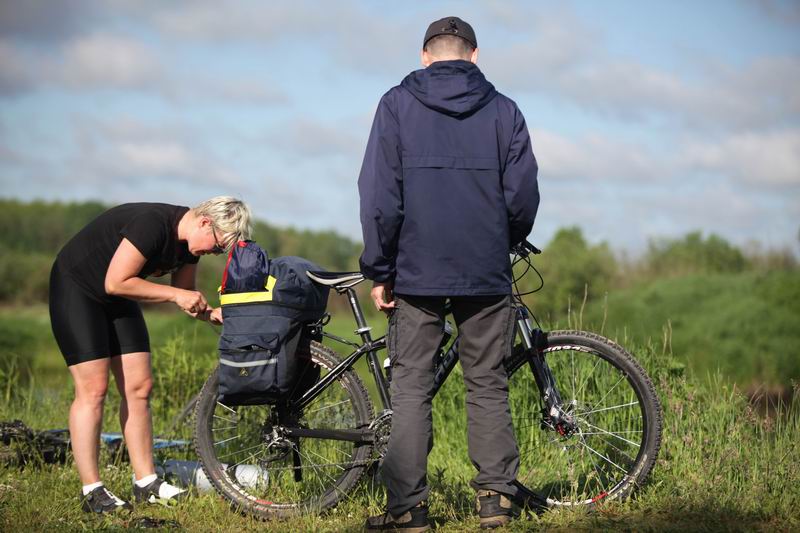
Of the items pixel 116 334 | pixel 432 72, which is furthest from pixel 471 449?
pixel 116 334

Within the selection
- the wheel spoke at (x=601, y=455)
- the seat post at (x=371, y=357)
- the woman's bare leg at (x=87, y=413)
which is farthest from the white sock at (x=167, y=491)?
the wheel spoke at (x=601, y=455)

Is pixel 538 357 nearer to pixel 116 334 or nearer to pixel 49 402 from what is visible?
pixel 116 334

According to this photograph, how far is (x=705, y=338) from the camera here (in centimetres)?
1958

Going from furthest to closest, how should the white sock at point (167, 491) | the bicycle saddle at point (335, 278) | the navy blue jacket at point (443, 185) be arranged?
the white sock at point (167, 491)
the bicycle saddle at point (335, 278)
the navy blue jacket at point (443, 185)

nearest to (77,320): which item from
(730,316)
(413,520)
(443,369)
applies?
(443,369)

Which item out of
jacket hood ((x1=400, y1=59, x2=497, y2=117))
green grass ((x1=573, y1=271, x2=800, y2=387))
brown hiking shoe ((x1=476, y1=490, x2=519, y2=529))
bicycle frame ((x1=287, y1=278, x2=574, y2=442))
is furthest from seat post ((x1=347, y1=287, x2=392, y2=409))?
green grass ((x1=573, y1=271, x2=800, y2=387))

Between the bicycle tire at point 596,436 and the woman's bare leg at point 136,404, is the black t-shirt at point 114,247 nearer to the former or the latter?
the woman's bare leg at point 136,404

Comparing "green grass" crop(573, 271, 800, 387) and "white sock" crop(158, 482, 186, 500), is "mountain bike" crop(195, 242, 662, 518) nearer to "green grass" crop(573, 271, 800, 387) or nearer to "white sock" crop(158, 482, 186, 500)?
"white sock" crop(158, 482, 186, 500)

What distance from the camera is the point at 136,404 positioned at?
4.51 m

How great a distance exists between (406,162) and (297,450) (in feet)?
5.32

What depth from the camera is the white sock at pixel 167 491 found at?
441cm

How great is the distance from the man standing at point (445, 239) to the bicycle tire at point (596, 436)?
1.30 feet

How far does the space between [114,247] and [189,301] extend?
542mm

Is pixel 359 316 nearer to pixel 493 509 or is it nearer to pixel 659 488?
pixel 493 509
